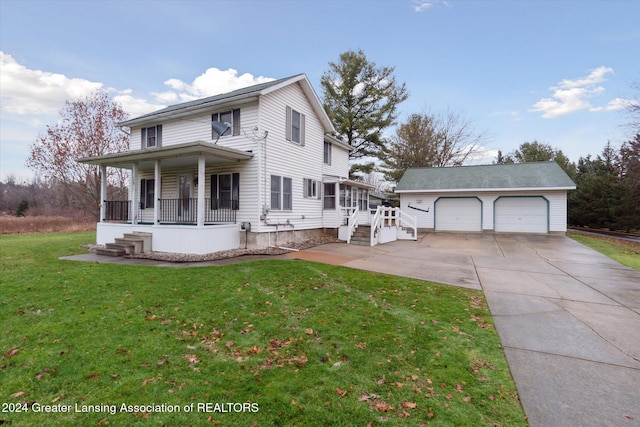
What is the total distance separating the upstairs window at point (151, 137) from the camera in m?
14.2

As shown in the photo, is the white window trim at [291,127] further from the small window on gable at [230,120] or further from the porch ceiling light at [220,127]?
the porch ceiling light at [220,127]

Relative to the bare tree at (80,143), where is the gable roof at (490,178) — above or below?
below

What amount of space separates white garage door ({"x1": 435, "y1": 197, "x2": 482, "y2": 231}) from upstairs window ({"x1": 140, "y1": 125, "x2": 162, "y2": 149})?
680 inches

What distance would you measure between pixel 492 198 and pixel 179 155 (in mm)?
18258

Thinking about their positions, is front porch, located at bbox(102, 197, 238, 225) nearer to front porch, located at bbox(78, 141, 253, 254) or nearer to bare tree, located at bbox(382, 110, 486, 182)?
front porch, located at bbox(78, 141, 253, 254)

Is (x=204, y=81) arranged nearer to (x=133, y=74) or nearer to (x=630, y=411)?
(x=133, y=74)

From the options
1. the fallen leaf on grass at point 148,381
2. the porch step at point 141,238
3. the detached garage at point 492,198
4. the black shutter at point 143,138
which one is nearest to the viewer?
the fallen leaf on grass at point 148,381

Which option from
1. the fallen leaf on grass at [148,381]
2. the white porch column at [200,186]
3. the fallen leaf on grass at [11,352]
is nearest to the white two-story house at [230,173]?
the white porch column at [200,186]

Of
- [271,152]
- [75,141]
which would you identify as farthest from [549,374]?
[75,141]

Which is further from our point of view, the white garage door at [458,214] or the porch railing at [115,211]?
the white garage door at [458,214]

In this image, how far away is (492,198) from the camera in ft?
62.0

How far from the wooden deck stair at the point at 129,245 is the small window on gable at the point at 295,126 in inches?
274

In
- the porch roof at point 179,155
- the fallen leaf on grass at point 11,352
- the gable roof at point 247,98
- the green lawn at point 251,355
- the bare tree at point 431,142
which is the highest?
the bare tree at point 431,142

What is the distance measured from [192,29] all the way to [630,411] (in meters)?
17.4
